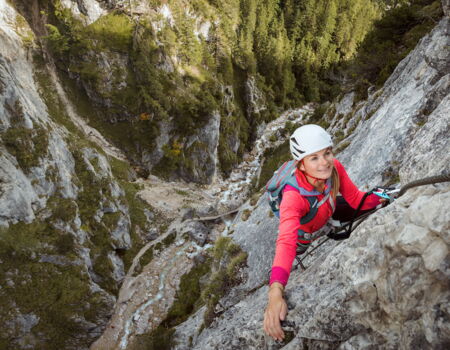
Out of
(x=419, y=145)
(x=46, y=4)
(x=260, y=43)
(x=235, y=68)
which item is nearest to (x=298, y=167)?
(x=419, y=145)

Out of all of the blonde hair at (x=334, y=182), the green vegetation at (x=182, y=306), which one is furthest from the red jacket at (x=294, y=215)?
the green vegetation at (x=182, y=306)

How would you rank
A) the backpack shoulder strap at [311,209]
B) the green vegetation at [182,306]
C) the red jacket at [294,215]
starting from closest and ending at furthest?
the red jacket at [294,215]
the backpack shoulder strap at [311,209]
the green vegetation at [182,306]

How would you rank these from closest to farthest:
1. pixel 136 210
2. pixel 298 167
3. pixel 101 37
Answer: pixel 298 167 < pixel 136 210 < pixel 101 37

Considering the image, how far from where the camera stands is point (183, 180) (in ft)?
135

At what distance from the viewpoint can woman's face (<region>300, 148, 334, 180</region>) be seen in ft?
12.5

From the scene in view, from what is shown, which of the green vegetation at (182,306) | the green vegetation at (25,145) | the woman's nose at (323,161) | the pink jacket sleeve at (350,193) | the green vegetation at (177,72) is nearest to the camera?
the woman's nose at (323,161)

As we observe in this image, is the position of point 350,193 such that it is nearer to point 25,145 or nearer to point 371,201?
point 371,201

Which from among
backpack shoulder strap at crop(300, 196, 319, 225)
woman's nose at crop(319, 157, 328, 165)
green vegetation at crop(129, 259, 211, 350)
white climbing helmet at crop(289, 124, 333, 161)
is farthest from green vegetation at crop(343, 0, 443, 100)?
green vegetation at crop(129, 259, 211, 350)

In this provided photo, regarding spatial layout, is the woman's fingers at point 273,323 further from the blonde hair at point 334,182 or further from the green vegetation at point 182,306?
the green vegetation at point 182,306

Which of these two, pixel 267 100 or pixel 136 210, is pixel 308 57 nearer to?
pixel 267 100

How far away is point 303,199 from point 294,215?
0.40 metres

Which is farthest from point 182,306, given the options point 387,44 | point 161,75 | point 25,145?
A: point 161,75

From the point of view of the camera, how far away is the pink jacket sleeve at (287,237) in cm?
336

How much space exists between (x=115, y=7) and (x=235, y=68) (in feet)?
80.3
